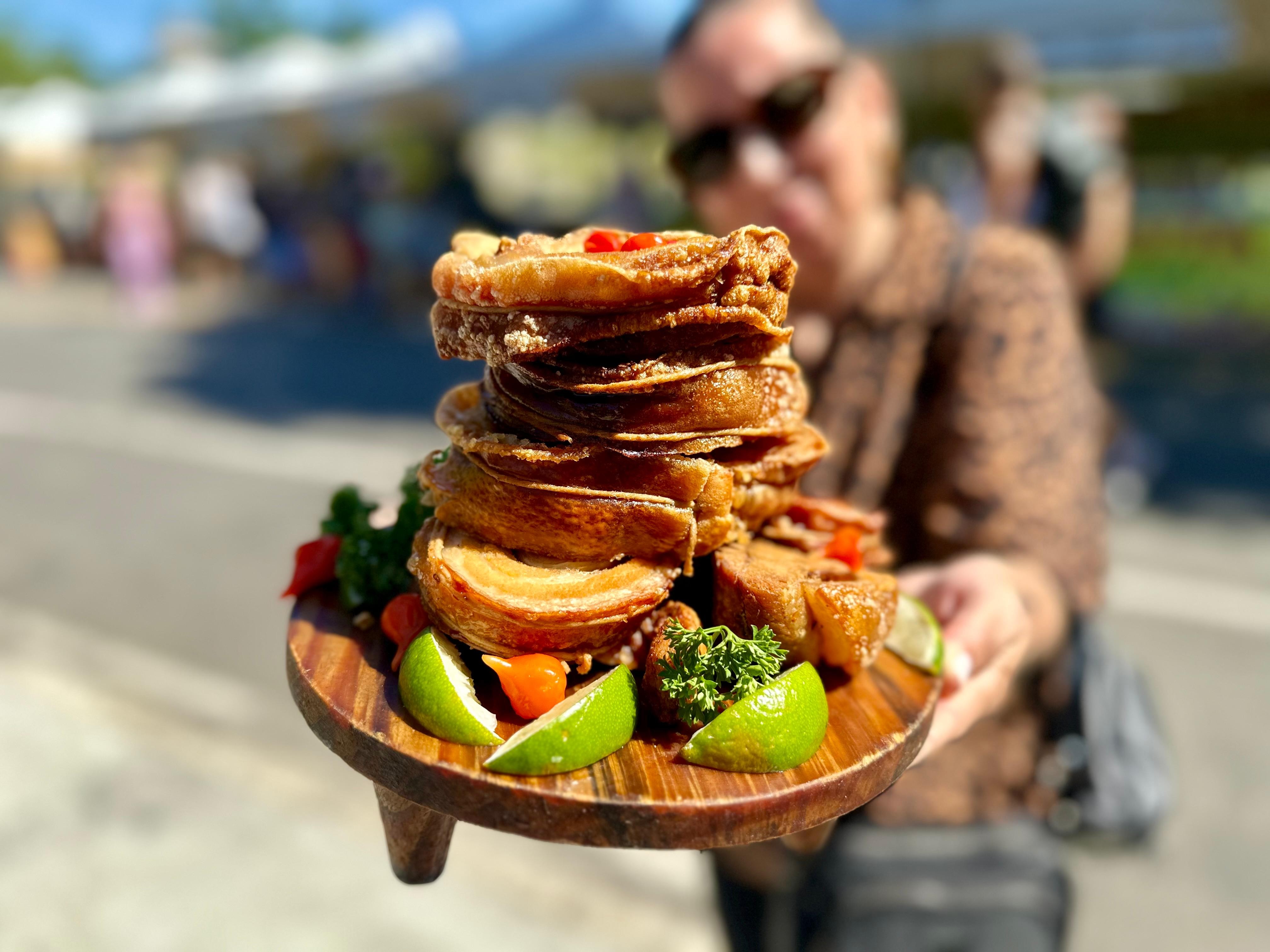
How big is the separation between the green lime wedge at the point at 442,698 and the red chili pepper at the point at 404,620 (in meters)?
0.13

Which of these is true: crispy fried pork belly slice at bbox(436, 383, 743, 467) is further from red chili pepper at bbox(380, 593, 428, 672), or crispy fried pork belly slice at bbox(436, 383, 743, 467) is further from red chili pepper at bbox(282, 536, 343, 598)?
red chili pepper at bbox(282, 536, 343, 598)

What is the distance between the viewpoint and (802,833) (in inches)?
83.7

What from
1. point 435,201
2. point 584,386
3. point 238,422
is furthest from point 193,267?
point 584,386

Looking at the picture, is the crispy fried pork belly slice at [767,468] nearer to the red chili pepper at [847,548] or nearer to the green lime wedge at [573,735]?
the red chili pepper at [847,548]

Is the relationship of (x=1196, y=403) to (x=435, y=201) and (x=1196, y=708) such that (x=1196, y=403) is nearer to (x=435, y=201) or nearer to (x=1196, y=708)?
(x=1196, y=708)

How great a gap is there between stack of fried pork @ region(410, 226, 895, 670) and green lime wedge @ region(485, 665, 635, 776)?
0.15 meters

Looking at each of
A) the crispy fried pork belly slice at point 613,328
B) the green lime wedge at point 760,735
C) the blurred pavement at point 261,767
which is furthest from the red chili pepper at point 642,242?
the blurred pavement at point 261,767

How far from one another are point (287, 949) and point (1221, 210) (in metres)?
17.0

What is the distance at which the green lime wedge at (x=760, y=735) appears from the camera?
1601mm

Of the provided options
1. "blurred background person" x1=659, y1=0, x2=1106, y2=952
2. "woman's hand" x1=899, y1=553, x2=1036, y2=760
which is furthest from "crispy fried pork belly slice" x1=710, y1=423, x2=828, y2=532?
"blurred background person" x1=659, y1=0, x2=1106, y2=952

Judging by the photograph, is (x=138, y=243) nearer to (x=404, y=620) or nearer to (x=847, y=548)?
(x=404, y=620)

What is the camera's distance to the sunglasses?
3.01 metres

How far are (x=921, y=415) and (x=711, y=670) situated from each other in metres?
1.78

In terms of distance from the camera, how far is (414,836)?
1.89 meters
